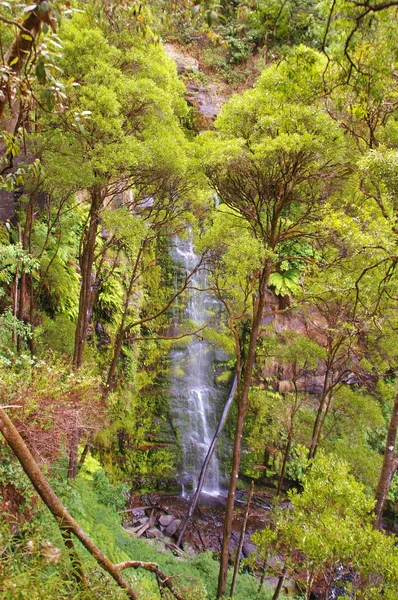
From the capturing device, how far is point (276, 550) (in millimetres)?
6352

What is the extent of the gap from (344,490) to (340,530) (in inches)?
25.1

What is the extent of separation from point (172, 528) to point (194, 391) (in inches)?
174

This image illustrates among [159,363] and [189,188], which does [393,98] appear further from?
[159,363]

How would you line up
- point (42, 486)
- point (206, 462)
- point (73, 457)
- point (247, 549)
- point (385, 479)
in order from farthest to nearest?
1. point (206, 462)
2. point (247, 549)
3. point (73, 457)
4. point (385, 479)
5. point (42, 486)

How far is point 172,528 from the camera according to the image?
408 inches

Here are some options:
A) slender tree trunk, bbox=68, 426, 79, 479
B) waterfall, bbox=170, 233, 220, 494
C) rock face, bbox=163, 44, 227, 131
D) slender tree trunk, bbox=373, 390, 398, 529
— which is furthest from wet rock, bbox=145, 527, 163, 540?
rock face, bbox=163, 44, 227, 131

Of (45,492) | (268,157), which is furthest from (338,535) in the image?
(268,157)

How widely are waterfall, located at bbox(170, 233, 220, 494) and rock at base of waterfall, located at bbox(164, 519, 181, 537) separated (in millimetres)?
1570

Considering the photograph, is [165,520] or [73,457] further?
[165,520]

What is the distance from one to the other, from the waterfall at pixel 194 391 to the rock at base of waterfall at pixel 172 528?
1570 millimetres

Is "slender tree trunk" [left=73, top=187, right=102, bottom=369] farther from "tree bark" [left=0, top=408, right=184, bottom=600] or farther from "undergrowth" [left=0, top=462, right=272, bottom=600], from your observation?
"tree bark" [left=0, top=408, right=184, bottom=600]

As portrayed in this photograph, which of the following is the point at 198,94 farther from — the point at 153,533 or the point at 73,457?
the point at 153,533

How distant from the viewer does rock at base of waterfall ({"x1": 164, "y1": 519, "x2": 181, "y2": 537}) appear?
33.6 feet

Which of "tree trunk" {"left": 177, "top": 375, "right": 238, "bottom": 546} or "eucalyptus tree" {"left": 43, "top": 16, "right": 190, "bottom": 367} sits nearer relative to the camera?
"eucalyptus tree" {"left": 43, "top": 16, "right": 190, "bottom": 367}
